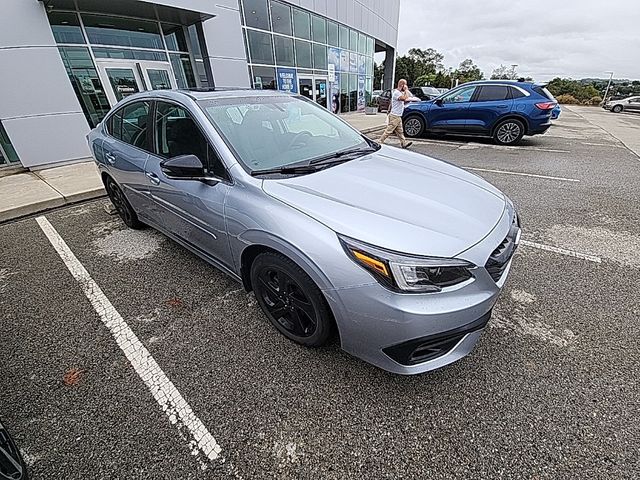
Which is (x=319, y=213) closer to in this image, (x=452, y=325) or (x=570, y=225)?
(x=452, y=325)

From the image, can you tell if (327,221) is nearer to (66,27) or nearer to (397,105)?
(397,105)

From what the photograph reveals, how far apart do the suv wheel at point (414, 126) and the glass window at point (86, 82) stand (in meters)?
8.71

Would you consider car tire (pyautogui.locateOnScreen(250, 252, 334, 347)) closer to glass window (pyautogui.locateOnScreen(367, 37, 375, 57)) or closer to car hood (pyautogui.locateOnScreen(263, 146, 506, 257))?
car hood (pyautogui.locateOnScreen(263, 146, 506, 257))

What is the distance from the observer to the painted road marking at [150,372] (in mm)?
1631

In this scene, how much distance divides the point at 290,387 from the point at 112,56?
32.3 feet

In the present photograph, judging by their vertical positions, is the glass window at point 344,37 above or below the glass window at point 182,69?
above

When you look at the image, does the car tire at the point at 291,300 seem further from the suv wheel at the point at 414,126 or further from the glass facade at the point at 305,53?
the glass facade at the point at 305,53

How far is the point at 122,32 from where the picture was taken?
8.38m

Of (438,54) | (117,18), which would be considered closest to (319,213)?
(117,18)

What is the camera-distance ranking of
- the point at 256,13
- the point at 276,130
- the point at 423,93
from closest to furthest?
the point at 276,130
the point at 256,13
the point at 423,93

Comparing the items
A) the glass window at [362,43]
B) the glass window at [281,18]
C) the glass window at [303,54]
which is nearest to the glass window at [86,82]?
the glass window at [281,18]

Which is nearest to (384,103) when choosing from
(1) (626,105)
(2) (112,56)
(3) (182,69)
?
(3) (182,69)

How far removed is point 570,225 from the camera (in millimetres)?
3979

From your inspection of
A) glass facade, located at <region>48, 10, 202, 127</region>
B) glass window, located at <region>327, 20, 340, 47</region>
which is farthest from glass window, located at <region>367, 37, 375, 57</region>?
glass facade, located at <region>48, 10, 202, 127</region>
